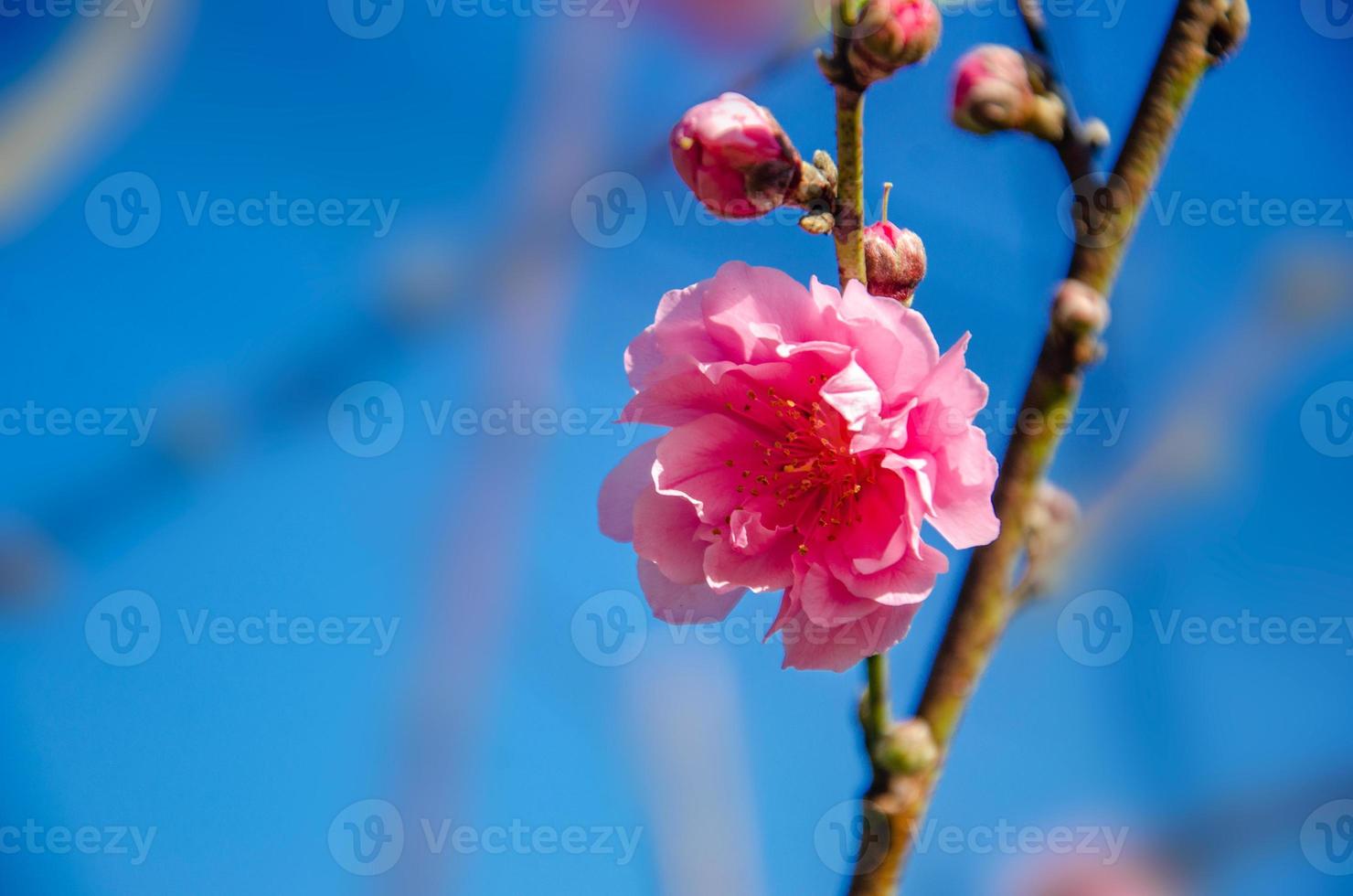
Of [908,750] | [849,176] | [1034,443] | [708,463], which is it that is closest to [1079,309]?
[1034,443]

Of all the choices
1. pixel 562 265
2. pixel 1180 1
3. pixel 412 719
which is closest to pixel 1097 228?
pixel 1180 1

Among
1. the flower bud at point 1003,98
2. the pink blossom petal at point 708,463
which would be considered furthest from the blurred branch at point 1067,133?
the pink blossom petal at point 708,463

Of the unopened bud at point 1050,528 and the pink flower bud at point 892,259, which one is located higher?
the pink flower bud at point 892,259

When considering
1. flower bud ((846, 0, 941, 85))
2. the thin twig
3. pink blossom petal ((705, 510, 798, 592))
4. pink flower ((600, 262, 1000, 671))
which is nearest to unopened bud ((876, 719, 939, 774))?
the thin twig

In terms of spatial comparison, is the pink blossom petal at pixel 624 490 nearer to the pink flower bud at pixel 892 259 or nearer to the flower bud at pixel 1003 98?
the pink flower bud at pixel 892 259

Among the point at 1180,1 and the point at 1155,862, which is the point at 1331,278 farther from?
the point at 1155,862

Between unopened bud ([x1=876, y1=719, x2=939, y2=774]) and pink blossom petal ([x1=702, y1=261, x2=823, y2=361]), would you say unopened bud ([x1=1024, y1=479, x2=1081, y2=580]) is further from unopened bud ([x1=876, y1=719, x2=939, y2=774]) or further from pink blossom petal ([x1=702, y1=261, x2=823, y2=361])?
pink blossom petal ([x1=702, y1=261, x2=823, y2=361])

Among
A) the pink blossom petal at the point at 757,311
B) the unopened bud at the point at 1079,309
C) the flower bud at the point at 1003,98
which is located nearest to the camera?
the unopened bud at the point at 1079,309

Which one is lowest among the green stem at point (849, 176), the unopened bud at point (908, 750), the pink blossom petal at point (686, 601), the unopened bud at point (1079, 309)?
the pink blossom petal at point (686, 601)
